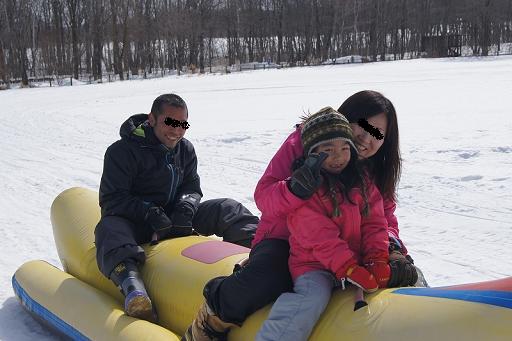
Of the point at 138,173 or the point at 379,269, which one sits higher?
the point at 138,173

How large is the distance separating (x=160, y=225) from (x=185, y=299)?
0.60 metres

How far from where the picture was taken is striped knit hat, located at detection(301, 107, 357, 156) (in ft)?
7.37

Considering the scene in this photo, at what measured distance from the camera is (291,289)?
2467 mm

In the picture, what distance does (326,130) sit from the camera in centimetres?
225

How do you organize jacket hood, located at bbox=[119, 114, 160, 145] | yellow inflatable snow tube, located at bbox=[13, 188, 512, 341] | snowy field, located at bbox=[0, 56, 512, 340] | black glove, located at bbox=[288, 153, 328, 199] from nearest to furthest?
1. yellow inflatable snow tube, located at bbox=[13, 188, 512, 341]
2. black glove, located at bbox=[288, 153, 328, 199]
3. jacket hood, located at bbox=[119, 114, 160, 145]
4. snowy field, located at bbox=[0, 56, 512, 340]

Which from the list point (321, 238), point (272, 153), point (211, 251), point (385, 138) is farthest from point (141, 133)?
point (272, 153)

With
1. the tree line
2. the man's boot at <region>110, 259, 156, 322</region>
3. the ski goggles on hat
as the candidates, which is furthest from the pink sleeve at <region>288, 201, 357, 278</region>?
the tree line

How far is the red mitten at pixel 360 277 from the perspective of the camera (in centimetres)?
221

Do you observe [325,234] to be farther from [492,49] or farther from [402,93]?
[492,49]

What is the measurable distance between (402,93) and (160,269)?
42.7 feet

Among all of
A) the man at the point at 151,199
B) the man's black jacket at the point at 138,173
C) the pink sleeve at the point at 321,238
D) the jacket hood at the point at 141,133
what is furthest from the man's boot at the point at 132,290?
the pink sleeve at the point at 321,238

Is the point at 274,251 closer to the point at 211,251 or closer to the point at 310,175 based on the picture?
the point at 310,175

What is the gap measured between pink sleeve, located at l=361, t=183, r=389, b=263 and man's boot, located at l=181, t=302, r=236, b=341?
2.13 ft

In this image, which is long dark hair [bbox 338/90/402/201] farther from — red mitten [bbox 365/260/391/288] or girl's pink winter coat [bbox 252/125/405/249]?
red mitten [bbox 365/260/391/288]
